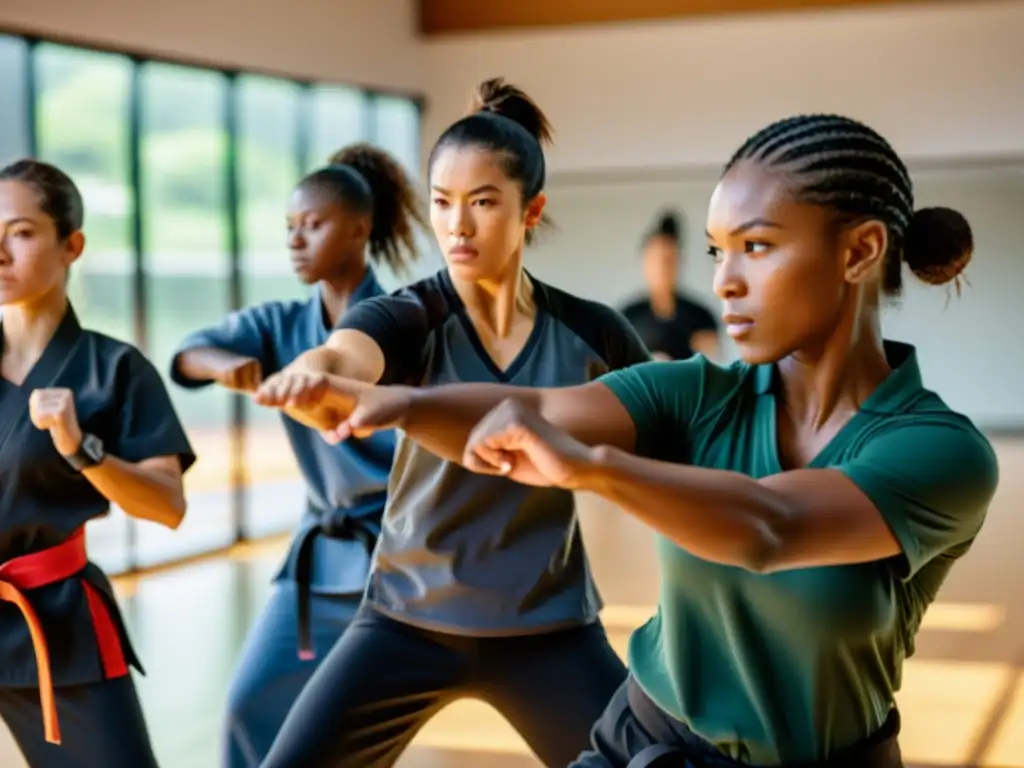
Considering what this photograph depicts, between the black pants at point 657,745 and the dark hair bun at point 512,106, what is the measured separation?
1.03 m

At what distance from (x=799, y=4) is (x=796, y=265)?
7.92 m

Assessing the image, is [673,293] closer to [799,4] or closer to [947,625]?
[947,625]

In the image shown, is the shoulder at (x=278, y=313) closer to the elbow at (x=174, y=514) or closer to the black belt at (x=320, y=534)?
the black belt at (x=320, y=534)

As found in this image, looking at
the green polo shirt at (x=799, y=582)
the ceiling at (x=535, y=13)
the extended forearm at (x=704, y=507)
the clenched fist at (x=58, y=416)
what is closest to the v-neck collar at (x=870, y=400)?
the green polo shirt at (x=799, y=582)

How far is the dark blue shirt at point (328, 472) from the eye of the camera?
2.53 metres

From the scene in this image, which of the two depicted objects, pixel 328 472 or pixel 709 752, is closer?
pixel 709 752

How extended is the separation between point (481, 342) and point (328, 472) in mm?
654

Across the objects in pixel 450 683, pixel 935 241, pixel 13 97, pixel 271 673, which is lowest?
pixel 271 673

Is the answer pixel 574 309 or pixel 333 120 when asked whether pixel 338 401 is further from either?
pixel 333 120

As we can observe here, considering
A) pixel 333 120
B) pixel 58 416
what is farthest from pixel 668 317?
pixel 58 416

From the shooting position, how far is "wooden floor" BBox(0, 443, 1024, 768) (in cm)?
361

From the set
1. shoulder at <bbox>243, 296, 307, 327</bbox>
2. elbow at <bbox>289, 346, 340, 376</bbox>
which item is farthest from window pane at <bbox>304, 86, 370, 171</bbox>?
elbow at <bbox>289, 346, 340, 376</bbox>

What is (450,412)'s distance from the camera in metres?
1.40

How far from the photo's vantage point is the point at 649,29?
29.5 feet
